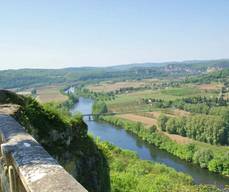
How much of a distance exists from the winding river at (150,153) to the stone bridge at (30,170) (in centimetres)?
3216

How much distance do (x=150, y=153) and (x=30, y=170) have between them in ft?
149

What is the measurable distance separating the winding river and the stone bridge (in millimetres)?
32156

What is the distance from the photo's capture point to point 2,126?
14.9 feet

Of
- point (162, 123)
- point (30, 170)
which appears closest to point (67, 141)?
point (30, 170)

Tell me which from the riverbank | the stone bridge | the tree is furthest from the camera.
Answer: the tree

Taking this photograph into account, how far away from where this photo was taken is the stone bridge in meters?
2.16

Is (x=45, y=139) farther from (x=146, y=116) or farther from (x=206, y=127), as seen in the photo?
(x=146, y=116)

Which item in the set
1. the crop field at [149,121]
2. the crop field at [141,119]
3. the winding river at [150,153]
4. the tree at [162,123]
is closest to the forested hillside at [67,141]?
the winding river at [150,153]

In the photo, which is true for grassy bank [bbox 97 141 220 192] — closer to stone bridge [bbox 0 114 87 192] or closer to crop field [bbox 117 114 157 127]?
stone bridge [bbox 0 114 87 192]

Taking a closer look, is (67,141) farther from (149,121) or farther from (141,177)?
(149,121)

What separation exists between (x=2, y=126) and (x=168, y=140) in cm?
4850

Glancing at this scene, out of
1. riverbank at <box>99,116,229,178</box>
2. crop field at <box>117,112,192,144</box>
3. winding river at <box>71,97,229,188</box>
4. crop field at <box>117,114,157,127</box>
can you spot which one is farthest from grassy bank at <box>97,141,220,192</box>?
crop field at <box>117,114,157,127</box>

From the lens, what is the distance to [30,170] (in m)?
2.55

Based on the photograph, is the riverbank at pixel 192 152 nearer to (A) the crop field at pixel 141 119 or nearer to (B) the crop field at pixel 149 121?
(B) the crop field at pixel 149 121
